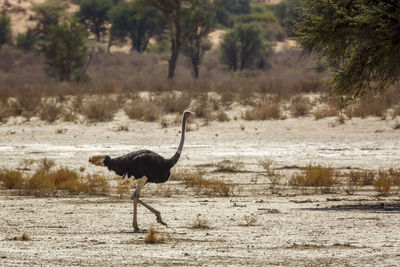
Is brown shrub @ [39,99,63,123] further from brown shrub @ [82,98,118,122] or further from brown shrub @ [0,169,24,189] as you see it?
brown shrub @ [0,169,24,189]

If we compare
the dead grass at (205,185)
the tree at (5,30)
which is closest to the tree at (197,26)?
the tree at (5,30)

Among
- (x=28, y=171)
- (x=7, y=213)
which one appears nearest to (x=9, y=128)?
(x=28, y=171)

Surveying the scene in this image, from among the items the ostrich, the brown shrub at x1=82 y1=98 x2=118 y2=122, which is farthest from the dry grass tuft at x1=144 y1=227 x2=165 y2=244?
the brown shrub at x1=82 y1=98 x2=118 y2=122

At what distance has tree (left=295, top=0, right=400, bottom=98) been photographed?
13195 millimetres

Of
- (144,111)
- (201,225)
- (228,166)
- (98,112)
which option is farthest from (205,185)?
(98,112)

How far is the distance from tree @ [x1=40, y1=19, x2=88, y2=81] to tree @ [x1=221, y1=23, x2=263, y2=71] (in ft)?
45.8

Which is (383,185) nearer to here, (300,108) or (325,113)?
(325,113)

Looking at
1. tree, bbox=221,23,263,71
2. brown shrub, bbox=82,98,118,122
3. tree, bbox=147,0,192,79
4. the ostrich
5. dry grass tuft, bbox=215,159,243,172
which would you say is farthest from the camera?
tree, bbox=221,23,263,71

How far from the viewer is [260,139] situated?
75.2 feet

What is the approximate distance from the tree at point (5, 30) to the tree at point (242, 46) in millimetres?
19212

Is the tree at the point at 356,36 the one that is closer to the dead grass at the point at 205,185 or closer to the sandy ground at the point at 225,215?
the sandy ground at the point at 225,215

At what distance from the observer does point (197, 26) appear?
45.4m

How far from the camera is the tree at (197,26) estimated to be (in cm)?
4516

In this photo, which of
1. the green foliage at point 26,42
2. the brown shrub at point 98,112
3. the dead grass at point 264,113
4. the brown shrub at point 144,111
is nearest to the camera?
the dead grass at point 264,113
